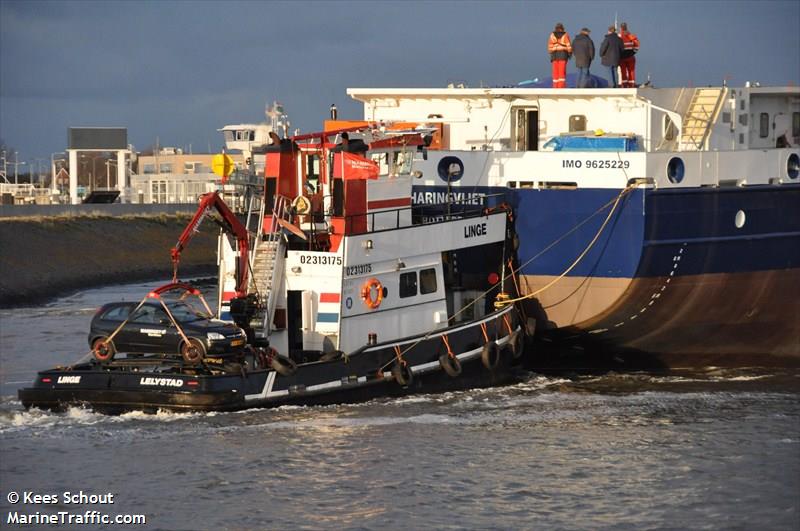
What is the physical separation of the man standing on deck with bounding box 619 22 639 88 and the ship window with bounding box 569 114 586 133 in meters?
1.60

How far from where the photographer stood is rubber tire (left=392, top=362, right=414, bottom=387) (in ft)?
68.4

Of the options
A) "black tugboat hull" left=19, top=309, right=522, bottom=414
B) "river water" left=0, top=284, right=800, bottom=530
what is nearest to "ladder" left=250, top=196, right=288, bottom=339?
"black tugboat hull" left=19, top=309, right=522, bottom=414

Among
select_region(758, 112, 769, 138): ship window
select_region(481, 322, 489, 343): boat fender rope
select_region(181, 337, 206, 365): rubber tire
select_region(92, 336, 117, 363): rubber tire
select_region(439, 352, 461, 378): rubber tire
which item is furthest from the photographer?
select_region(758, 112, 769, 138): ship window

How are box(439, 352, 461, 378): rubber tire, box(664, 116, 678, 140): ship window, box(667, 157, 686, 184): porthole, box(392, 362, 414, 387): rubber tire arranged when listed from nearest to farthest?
1. box(392, 362, 414, 387): rubber tire
2. box(439, 352, 461, 378): rubber tire
3. box(667, 157, 686, 184): porthole
4. box(664, 116, 678, 140): ship window

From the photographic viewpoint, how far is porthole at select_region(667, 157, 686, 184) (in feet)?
75.0

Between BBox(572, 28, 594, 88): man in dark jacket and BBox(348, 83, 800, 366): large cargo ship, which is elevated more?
BBox(572, 28, 594, 88): man in dark jacket

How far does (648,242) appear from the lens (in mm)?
22422

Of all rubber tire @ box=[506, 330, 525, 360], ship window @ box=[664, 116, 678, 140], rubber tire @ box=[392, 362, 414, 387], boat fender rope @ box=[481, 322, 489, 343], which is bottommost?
rubber tire @ box=[392, 362, 414, 387]

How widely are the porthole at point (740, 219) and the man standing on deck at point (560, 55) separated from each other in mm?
4173

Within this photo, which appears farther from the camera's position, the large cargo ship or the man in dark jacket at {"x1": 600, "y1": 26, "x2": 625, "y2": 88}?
the man in dark jacket at {"x1": 600, "y1": 26, "x2": 625, "y2": 88}

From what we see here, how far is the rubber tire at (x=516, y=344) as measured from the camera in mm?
22516

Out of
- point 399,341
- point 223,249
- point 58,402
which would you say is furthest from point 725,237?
point 58,402

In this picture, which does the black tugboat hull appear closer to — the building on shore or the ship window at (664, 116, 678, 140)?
the ship window at (664, 116, 678, 140)

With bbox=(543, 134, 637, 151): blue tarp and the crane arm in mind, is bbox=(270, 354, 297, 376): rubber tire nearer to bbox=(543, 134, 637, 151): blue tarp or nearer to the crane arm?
the crane arm
